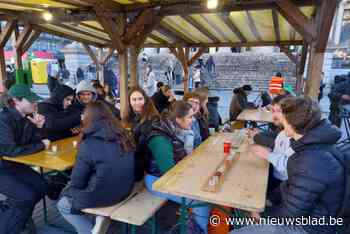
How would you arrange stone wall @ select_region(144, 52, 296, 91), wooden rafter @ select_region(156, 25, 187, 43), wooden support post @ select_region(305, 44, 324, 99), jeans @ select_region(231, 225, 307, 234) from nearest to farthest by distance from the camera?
jeans @ select_region(231, 225, 307, 234) → wooden support post @ select_region(305, 44, 324, 99) → wooden rafter @ select_region(156, 25, 187, 43) → stone wall @ select_region(144, 52, 296, 91)

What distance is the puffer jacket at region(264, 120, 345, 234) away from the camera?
1.28 m

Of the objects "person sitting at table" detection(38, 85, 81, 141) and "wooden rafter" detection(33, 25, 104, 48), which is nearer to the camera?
"person sitting at table" detection(38, 85, 81, 141)

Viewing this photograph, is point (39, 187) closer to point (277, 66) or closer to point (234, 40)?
point (234, 40)

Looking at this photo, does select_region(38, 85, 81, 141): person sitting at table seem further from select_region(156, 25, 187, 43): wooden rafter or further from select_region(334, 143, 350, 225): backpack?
select_region(156, 25, 187, 43): wooden rafter

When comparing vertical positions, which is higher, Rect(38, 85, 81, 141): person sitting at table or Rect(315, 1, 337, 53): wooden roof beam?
Rect(315, 1, 337, 53): wooden roof beam

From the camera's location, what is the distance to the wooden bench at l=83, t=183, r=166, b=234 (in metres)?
1.69

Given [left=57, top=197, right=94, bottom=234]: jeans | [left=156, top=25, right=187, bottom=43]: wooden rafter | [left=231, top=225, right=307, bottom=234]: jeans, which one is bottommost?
[left=57, top=197, right=94, bottom=234]: jeans

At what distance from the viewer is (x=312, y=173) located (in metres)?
1.28

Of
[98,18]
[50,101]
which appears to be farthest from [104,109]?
[98,18]

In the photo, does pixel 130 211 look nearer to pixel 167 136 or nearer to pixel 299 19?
pixel 167 136

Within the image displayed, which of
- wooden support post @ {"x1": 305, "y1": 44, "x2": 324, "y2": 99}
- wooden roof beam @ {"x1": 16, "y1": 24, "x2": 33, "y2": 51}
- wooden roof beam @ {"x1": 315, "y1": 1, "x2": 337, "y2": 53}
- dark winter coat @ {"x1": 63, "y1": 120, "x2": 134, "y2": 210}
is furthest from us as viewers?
wooden roof beam @ {"x1": 16, "y1": 24, "x2": 33, "y2": 51}

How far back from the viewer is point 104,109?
5.69ft

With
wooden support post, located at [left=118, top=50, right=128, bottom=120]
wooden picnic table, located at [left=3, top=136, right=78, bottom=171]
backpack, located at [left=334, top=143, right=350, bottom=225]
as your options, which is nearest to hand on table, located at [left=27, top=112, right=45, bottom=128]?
wooden picnic table, located at [left=3, top=136, right=78, bottom=171]

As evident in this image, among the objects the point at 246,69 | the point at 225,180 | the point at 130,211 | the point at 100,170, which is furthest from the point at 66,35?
the point at 246,69
